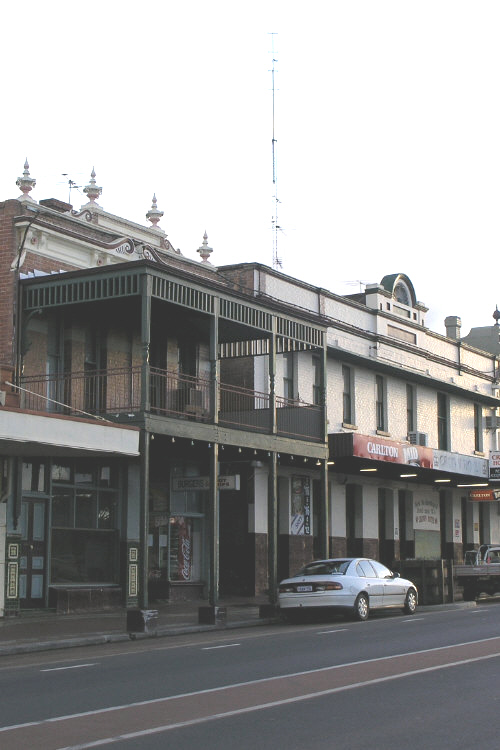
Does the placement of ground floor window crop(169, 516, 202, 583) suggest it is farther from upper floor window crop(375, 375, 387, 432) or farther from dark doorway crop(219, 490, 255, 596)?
upper floor window crop(375, 375, 387, 432)

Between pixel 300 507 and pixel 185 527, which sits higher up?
pixel 300 507

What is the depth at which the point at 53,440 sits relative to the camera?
18891 mm

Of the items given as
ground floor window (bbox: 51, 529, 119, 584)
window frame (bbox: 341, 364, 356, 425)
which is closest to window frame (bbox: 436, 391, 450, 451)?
window frame (bbox: 341, 364, 356, 425)

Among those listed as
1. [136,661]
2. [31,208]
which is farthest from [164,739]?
[31,208]

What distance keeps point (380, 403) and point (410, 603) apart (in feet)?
38.4

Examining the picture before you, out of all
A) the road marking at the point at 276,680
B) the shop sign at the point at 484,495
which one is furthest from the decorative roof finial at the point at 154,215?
the shop sign at the point at 484,495

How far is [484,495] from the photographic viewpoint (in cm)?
3931

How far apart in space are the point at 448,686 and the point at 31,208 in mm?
14233

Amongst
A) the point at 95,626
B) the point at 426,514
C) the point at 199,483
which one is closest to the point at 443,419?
the point at 426,514

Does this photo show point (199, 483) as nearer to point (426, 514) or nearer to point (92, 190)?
point (92, 190)

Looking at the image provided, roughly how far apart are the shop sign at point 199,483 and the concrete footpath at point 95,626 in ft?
9.08

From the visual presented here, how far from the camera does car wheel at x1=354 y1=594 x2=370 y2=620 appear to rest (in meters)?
21.5

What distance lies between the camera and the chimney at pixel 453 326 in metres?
42.9

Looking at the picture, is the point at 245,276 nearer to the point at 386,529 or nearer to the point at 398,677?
the point at 386,529
